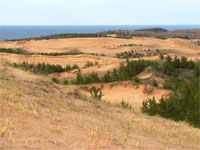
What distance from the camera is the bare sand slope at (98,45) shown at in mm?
59062

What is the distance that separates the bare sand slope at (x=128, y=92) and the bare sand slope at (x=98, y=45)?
3656cm

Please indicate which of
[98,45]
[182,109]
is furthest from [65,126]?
[98,45]

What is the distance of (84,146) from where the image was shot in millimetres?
4793

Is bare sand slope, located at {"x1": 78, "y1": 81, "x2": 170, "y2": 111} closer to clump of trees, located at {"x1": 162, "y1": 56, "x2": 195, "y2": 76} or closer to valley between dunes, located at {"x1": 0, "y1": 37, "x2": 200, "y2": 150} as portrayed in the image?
clump of trees, located at {"x1": 162, "y1": 56, "x2": 195, "y2": 76}

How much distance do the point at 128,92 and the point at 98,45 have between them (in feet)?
166

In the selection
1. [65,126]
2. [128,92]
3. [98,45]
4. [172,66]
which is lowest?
[128,92]

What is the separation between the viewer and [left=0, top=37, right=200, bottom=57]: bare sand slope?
59.1 m

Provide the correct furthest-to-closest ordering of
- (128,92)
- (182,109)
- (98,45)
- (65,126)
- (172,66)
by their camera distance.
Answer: (98,45), (172,66), (128,92), (182,109), (65,126)

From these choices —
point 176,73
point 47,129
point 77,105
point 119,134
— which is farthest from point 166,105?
point 176,73

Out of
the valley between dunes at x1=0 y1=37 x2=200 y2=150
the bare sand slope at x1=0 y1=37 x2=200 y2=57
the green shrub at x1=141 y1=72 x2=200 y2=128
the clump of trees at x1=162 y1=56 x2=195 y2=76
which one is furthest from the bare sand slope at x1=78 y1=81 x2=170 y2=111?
the bare sand slope at x1=0 y1=37 x2=200 y2=57

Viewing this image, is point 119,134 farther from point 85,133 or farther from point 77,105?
point 77,105

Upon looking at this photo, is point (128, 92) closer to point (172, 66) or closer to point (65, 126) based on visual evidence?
point (172, 66)

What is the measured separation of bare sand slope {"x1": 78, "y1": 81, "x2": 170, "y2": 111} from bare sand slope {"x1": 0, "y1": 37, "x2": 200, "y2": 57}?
36.6m

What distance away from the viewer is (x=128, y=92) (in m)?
19.1
